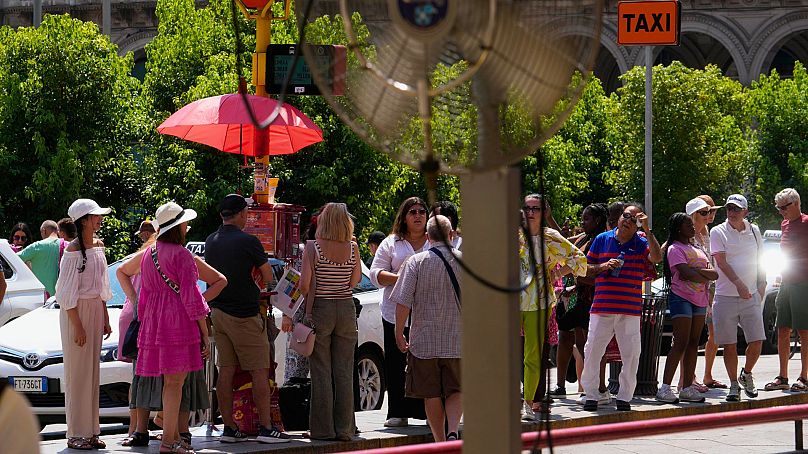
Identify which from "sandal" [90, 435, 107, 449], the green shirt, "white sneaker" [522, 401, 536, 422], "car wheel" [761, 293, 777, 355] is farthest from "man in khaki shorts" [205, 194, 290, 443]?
"car wheel" [761, 293, 777, 355]

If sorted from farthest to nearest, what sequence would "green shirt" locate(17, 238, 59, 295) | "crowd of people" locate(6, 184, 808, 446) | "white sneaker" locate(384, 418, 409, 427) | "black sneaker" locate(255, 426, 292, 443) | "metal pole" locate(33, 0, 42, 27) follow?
"metal pole" locate(33, 0, 42, 27) → "green shirt" locate(17, 238, 59, 295) → "white sneaker" locate(384, 418, 409, 427) → "black sneaker" locate(255, 426, 292, 443) → "crowd of people" locate(6, 184, 808, 446)

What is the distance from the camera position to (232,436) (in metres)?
11.2

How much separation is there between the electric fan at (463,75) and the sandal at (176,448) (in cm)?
703

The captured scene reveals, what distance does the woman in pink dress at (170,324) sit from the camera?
1019cm

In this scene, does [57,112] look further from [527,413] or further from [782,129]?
[782,129]

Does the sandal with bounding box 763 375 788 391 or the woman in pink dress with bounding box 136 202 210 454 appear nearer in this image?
the woman in pink dress with bounding box 136 202 210 454

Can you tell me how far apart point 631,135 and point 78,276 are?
4028 centimetres

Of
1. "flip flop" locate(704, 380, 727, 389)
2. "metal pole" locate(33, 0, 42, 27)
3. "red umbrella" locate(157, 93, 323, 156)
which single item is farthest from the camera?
"metal pole" locate(33, 0, 42, 27)

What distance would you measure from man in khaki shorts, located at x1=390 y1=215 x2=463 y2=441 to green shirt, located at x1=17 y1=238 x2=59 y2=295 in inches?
314

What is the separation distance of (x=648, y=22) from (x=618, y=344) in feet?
30.2

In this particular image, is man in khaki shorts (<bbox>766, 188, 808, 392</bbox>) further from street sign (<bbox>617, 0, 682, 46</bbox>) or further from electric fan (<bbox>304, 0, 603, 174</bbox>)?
electric fan (<bbox>304, 0, 603, 174</bbox>)

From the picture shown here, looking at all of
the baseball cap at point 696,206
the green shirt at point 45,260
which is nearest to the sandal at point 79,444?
the baseball cap at point 696,206

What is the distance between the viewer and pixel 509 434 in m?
3.65

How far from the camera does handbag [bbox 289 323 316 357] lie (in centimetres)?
1109
